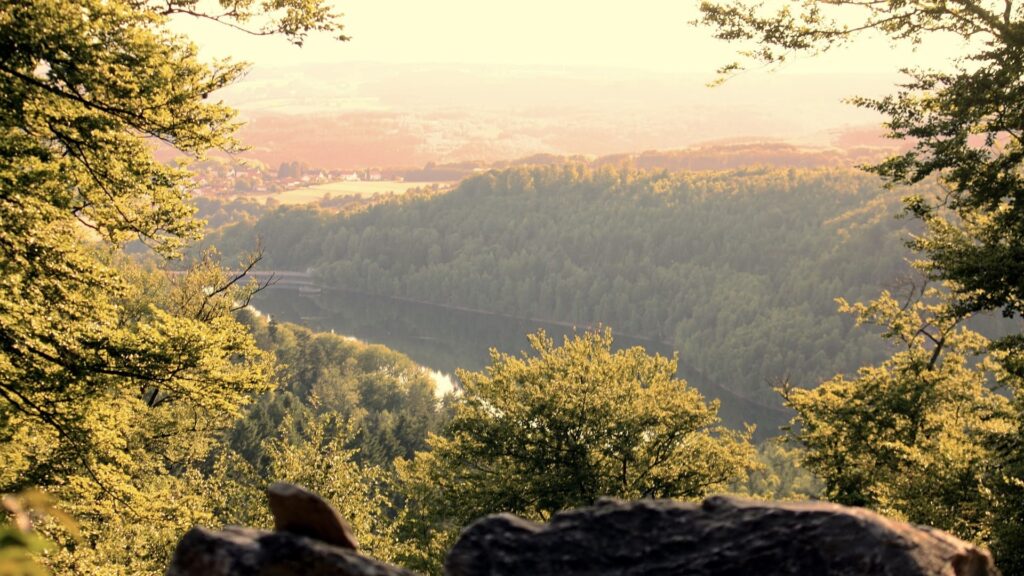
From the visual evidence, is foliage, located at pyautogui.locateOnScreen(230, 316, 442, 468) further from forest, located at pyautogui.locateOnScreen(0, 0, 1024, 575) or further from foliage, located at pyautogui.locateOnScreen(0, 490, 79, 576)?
foliage, located at pyautogui.locateOnScreen(0, 490, 79, 576)

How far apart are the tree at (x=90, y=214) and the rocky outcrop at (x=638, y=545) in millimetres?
6017

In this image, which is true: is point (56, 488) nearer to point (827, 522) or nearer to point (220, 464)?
point (827, 522)

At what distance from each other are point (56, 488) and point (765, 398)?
124m

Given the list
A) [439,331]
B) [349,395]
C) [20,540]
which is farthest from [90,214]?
[439,331]

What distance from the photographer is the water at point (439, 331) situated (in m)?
127

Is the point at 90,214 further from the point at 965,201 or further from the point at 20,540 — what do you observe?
the point at 965,201

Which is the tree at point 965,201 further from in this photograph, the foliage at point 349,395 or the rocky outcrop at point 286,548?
the foliage at point 349,395

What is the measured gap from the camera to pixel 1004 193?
46.8 feet

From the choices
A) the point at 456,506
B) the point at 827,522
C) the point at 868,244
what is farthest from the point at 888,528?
the point at 868,244

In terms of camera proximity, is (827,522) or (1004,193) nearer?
(827,522)

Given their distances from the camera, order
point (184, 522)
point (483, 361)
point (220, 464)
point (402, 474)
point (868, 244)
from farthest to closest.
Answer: point (868, 244) < point (483, 361) < point (220, 464) < point (402, 474) < point (184, 522)

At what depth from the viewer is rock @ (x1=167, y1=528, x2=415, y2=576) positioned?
6.17m

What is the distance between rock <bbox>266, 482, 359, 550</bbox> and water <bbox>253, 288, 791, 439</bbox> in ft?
357

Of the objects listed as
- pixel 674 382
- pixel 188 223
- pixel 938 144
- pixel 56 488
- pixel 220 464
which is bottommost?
pixel 220 464
